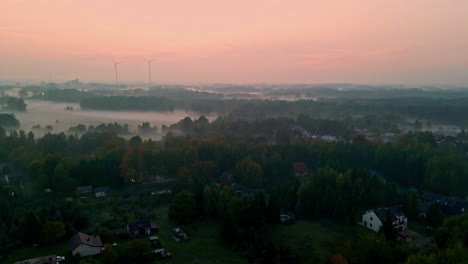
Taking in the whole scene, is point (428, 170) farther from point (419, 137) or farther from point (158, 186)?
point (158, 186)

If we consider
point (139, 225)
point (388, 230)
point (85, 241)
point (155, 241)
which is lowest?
point (155, 241)

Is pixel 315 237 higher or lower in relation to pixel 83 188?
lower

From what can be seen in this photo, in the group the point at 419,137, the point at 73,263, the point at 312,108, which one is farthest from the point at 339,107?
the point at 73,263

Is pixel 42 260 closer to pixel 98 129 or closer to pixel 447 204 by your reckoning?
pixel 447 204

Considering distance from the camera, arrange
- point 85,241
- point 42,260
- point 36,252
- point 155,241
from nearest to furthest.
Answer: point 42,260
point 85,241
point 36,252
point 155,241

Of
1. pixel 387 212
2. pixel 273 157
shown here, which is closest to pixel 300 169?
pixel 273 157

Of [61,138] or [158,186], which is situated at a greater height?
[61,138]

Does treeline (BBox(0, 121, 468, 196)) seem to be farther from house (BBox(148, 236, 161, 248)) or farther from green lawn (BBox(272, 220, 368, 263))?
house (BBox(148, 236, 161, 248))
